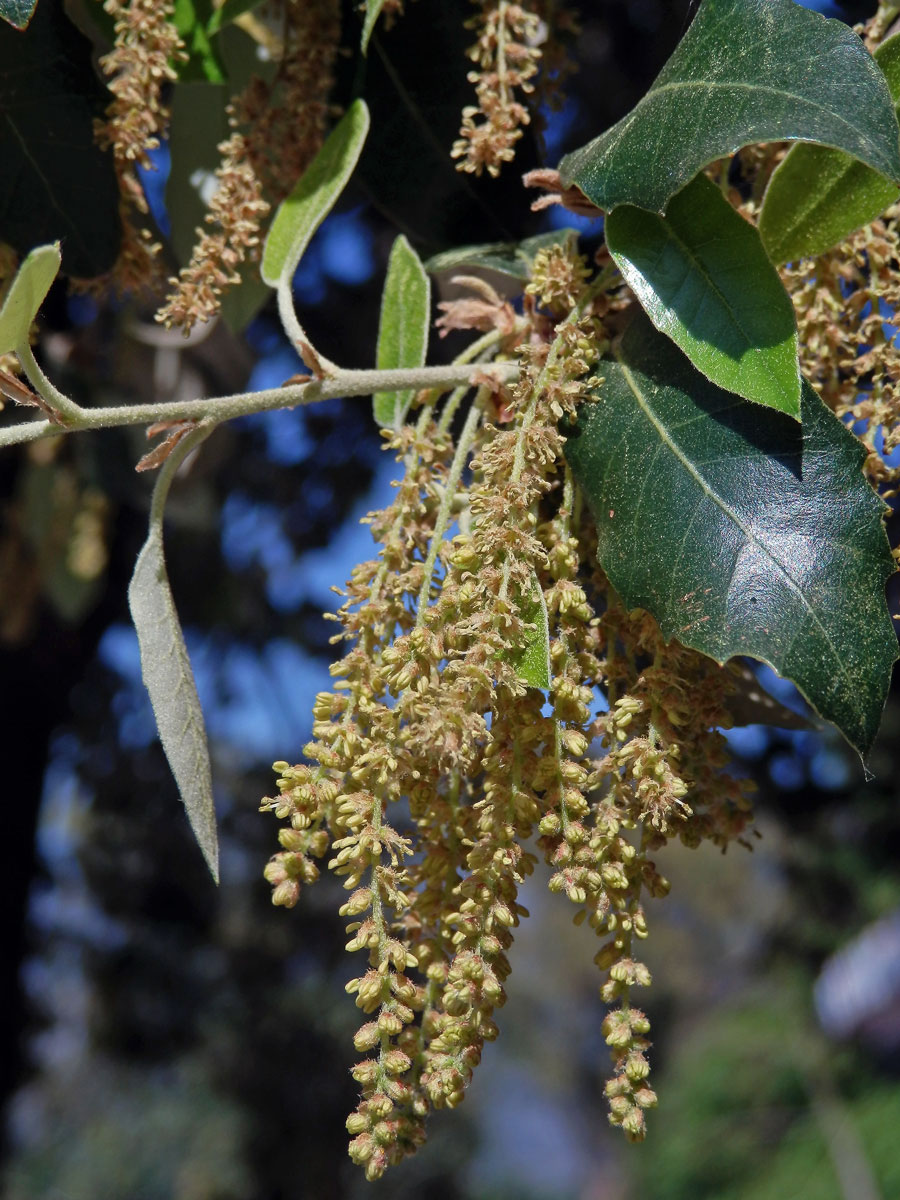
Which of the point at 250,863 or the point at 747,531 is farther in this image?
the point at 250,863

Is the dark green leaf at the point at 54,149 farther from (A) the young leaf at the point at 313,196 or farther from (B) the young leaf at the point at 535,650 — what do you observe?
(B) the young leaf at the point at 535,650

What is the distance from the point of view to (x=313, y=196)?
796 mm

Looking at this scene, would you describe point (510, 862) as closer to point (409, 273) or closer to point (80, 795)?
point (409, 273)

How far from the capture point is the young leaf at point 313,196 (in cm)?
78

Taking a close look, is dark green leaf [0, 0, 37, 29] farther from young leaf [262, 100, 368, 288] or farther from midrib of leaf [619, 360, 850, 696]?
midrib of leaf [619, 360, 850, 696]

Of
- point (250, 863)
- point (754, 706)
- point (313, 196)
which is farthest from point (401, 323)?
point (250, 863)

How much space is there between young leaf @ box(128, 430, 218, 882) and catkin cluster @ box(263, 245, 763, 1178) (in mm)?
86

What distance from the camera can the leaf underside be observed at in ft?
2.23

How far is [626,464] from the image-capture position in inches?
23.8

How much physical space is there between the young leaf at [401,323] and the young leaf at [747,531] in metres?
0.20

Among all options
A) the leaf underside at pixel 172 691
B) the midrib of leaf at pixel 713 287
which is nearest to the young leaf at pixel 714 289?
the midrib of leaf at pixel 713 287

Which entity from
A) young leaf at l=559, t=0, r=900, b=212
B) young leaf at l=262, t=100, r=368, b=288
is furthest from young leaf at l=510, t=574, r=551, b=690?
young leaf at l=262, t=100, r=368, b=288

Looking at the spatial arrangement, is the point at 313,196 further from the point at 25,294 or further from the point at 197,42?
the point at 25,294

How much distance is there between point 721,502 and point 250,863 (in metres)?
4.23
